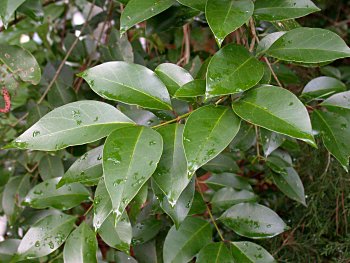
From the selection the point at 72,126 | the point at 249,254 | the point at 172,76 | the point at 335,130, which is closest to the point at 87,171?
the point at 72,126

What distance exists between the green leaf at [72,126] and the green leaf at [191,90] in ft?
0.26

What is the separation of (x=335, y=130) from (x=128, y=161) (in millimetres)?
376

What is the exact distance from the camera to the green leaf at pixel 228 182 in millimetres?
942

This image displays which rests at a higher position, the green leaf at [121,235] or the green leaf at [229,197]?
the green leaf at [121,235]

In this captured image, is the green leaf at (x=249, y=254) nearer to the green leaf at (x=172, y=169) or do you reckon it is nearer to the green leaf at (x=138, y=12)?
the green leaf at (x=172, y=169)

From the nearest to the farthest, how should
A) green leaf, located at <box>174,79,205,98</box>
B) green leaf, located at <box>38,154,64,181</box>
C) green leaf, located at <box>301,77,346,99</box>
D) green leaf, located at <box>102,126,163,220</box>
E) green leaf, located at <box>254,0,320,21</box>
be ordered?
green leaf, located at <box>102,126,163,220</box>, green leaf, located at <box>174,79,205,98</box>, green leaf, located at <box>254,0,320,21</box>, green leaf, located at <box>301,77,346,99</box>, green leaf, located at <box>38,154,64,181</box>

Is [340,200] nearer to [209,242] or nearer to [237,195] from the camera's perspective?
[237,195]

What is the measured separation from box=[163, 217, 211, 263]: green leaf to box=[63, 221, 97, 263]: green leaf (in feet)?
0.37

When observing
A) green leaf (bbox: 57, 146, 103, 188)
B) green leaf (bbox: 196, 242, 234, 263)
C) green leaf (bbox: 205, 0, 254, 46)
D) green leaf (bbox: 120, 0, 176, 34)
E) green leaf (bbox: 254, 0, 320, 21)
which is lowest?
green leaf (bbox: 196, 242, 234, 263)

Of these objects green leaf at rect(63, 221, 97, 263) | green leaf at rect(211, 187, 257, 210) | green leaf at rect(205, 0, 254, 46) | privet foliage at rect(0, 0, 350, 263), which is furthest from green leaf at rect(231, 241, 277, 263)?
green leaf at rect(205, 0, 254, 46)

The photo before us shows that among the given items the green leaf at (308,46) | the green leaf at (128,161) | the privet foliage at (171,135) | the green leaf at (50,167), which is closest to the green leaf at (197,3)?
the privet foliage at (171,135)

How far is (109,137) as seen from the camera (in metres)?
0.62

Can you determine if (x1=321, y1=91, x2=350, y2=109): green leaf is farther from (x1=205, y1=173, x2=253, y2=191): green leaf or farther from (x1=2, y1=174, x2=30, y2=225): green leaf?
(x1=2, y1=174, x2=30, y2=225): green leaf

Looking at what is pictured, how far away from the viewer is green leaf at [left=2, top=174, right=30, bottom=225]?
1.06 meters
